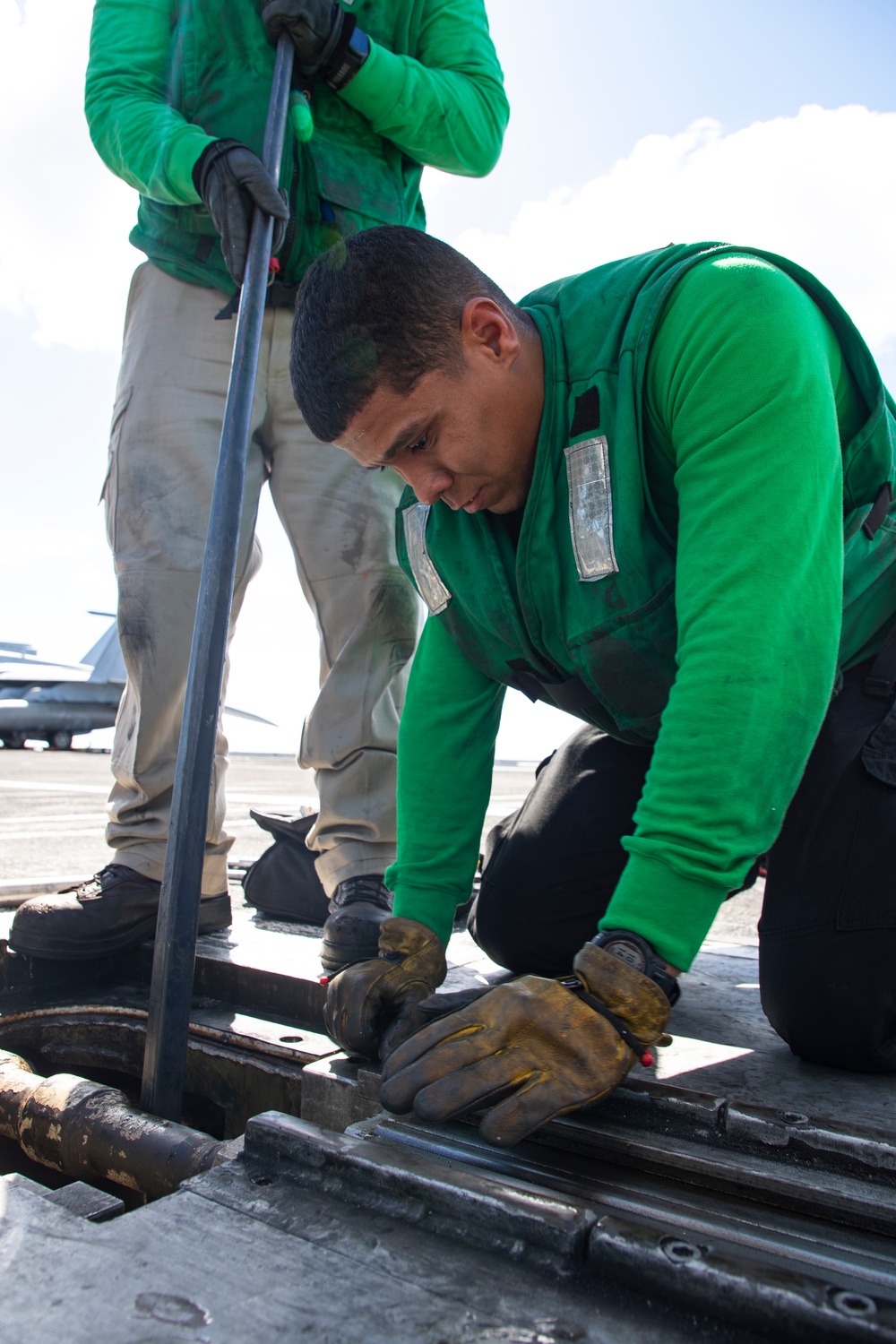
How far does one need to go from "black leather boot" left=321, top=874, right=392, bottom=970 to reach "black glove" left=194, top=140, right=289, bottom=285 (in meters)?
1.28

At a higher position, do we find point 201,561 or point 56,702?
point 201,561

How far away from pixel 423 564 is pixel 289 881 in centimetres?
114

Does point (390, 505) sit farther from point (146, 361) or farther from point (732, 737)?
point (732, 737)

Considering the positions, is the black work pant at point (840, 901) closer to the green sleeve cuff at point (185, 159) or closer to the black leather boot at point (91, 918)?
the black leather boot at point (91, 918)

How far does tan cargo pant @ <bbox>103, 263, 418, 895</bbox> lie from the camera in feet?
6.38

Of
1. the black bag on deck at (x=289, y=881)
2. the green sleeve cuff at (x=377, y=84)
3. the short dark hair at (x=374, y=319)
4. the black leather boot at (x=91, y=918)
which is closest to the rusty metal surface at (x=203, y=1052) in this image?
the black leather boot at (x=91, y=918)

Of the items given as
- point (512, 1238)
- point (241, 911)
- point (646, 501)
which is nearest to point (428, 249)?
point (646, 501)

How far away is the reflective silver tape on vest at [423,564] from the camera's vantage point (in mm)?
1449

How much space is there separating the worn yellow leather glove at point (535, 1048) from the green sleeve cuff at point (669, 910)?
0.14ft

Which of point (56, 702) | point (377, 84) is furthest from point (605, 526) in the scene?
point (56, 702)

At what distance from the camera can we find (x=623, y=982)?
908mm

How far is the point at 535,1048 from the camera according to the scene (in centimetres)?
91

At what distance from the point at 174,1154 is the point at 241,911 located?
4.48ft

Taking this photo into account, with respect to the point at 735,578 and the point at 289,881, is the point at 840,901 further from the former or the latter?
the point at 289,881
